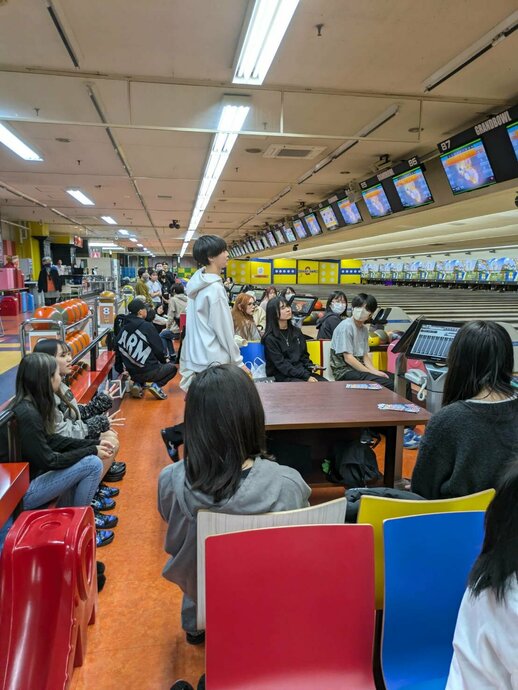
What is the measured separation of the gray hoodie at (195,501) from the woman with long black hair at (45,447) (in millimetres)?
976

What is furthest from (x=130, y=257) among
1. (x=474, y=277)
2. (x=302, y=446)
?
(x=302, y=446)

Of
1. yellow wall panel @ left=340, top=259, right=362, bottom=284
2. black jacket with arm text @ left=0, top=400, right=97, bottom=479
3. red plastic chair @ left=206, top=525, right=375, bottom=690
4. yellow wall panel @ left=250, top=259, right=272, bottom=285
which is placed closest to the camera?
red plastic chair @ left=206, top=525, right=375, bottom=690

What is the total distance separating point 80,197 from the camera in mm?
10531

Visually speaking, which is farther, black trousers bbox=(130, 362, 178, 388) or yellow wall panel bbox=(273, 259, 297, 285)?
yellow wall panel bbox=(273, 259, 297, 285)

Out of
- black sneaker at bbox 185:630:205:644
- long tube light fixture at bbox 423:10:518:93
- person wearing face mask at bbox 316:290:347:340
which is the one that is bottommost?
black sneaker at bbox 185:630:205:644

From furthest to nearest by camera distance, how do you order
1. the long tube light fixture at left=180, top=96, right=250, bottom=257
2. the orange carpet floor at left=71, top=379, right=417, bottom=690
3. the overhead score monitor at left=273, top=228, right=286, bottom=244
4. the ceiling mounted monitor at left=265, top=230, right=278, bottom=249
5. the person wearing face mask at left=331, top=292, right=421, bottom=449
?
the ceiling mounted monitor at left=265, top=230, right=278, bottom=249
the overhead score monitor at left=273, top=228, right=286, bottom=244
the long tube light fixture at left=180, top=96, right=250, bottom=257
the person wearing face mask at left=331, top=292, right=421, bottom=449
the orange carpet floor at left=71, top=379, right=417, bottom=690

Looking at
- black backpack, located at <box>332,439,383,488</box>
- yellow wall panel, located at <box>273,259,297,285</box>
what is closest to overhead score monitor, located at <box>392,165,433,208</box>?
black backpack, located at <box>332,439,383,488</box>

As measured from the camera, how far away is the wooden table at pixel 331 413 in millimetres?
2475

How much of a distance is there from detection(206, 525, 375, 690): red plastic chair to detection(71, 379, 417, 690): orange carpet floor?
75 cm

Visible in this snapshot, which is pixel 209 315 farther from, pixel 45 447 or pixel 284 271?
pixel 284 271

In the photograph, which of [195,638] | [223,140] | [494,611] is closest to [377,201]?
[223,140]

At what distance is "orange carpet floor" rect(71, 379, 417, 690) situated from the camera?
1.78m

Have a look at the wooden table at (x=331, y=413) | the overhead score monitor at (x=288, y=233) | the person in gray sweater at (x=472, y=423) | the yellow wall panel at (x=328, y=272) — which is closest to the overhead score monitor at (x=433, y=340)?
the wooden table at (x=331, y=413)

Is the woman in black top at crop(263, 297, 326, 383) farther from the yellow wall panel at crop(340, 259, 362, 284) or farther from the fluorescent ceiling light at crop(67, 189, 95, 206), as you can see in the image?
the yellow wall panel at crop(340, 259, 362, 284)
